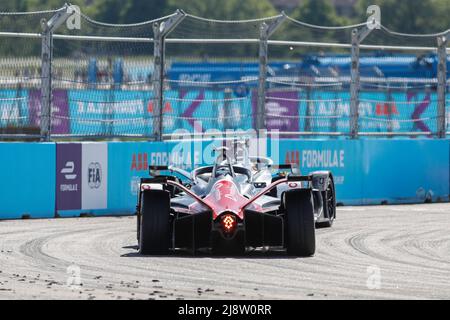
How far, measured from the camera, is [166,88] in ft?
63.8

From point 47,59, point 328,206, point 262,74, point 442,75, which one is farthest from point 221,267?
point 442,75

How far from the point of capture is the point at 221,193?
13.4m

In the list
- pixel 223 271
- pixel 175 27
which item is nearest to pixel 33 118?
pixel 175 27

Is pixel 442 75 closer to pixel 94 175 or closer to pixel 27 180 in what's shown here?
pixel 94 175

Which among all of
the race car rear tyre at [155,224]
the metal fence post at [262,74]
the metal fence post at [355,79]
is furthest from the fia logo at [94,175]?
the race car rear tyre at [155,224]

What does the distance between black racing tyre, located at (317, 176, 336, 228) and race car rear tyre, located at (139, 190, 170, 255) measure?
385 centimetres

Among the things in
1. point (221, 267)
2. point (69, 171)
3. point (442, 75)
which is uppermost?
point (442, 75)

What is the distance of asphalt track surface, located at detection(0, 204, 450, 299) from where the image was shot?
10.4 metres

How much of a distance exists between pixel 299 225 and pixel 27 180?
225 inches

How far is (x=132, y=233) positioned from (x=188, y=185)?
1.21 metres

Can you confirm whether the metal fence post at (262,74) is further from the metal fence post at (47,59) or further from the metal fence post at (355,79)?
the metal fence post at (47,59)

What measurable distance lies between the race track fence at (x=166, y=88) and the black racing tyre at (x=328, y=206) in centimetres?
304

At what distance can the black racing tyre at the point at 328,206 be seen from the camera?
1655 cm
